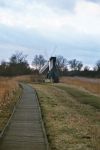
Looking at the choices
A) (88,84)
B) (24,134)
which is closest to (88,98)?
(24,134)

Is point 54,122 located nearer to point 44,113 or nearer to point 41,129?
point 41,129

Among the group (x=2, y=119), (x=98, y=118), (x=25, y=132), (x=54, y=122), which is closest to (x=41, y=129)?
(x=25, y=132)

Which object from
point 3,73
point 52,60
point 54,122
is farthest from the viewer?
point 3,73

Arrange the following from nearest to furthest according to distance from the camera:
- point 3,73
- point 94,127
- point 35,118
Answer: point 94,127 → point 35,118 → point 3,73

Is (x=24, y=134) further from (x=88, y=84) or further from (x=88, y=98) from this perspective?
(x=88, y=84)

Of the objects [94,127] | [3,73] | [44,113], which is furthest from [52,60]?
[94,127]

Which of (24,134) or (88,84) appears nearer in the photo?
(24,134)

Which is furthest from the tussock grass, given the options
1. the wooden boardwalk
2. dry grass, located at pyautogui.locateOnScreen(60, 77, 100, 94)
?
the wooden boardwalk

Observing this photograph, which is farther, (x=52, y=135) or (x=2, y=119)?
(x=2, y=119)

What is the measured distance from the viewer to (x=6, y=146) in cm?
1395

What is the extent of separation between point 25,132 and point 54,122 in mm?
3149

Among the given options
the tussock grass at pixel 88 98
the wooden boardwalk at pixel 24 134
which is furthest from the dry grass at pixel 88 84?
the wooden boardwalk at pixel 24 134

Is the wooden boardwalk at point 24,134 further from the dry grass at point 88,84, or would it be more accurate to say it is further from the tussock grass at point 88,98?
the dry grass at point 88,84

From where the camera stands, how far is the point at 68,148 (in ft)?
45.1
